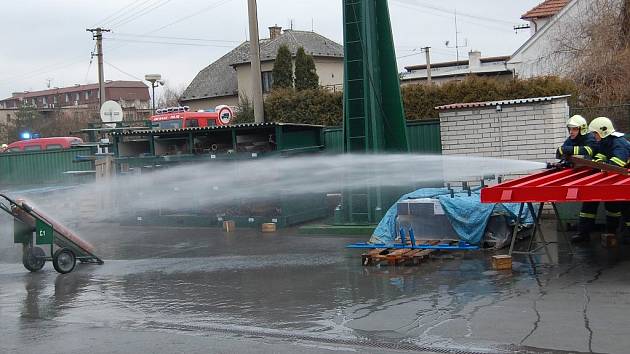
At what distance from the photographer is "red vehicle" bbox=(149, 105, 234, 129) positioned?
24.6m

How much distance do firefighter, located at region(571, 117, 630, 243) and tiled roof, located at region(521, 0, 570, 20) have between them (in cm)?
2867

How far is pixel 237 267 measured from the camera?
1213cm

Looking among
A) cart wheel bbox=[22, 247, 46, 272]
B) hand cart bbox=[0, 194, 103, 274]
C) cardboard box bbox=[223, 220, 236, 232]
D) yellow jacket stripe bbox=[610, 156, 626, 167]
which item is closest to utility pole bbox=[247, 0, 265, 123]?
cardboard box bbox=[223, 220, 236, 232]

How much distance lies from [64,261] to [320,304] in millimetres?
5411

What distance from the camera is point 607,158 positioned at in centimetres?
1103

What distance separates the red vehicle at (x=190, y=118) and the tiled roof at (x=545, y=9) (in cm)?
1992

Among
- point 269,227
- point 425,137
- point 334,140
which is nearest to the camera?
point 269,227

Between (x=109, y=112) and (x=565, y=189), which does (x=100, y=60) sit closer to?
(x=109, y=112)

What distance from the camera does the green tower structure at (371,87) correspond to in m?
14.8

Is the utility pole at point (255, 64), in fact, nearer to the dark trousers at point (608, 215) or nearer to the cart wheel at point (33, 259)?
the cart wheel at point (33, 259)

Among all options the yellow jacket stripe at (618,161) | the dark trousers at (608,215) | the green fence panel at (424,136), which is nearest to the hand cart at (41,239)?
the green fence panel at (424,136)

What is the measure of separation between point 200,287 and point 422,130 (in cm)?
866

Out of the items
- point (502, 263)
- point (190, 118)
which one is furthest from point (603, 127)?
point (190, 118)

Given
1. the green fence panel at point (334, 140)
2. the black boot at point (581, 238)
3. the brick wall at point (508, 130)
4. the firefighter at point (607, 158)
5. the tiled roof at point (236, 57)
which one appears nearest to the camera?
→ the firefighter at point (607, 158)
